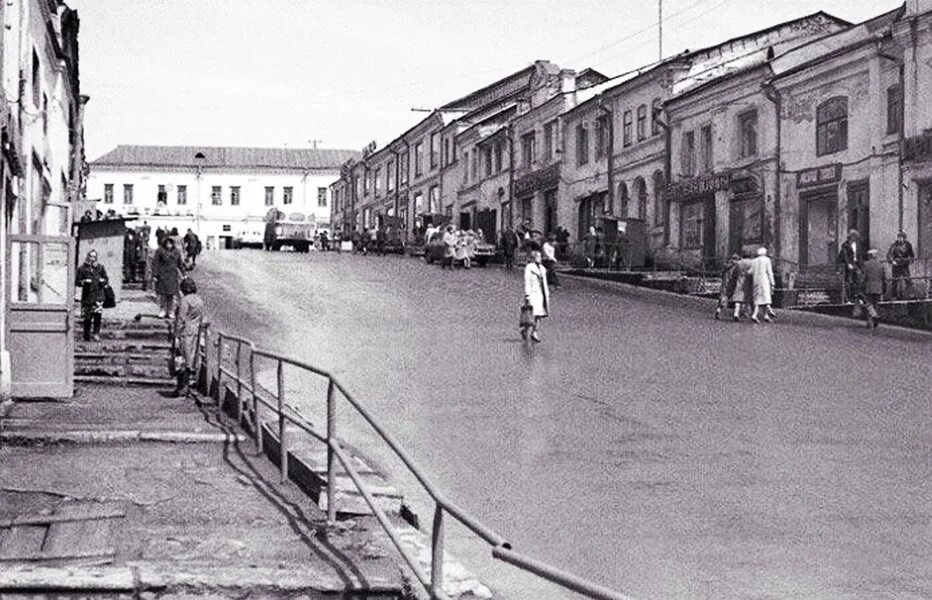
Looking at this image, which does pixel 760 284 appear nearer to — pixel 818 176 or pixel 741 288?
pixel 741 288

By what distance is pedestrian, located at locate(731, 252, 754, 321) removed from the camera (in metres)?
26.4

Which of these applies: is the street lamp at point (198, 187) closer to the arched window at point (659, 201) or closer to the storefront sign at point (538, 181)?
the storefront sign at point (538, 181)

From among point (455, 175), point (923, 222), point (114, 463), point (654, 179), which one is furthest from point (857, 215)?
point (455, 175)

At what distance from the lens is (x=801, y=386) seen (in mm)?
15953

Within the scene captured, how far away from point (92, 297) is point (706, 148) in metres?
24.3

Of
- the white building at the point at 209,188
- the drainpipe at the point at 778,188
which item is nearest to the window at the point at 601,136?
the drainpipe at the point at 778,188

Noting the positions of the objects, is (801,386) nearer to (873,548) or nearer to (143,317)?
(873,548)

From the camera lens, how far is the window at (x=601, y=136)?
47.3 metres

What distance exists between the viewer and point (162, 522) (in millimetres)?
8422

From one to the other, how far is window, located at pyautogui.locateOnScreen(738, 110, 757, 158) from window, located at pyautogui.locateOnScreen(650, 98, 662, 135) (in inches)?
183

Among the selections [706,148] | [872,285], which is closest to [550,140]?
[706,148]

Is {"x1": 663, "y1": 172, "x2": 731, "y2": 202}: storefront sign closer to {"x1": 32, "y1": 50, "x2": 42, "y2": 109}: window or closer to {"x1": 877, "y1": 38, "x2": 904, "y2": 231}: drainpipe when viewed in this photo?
{"x1": 877, "y1": 38, "x2": 904, "y2": 231}: drainpipe

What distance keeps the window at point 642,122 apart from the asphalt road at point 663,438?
737 inches

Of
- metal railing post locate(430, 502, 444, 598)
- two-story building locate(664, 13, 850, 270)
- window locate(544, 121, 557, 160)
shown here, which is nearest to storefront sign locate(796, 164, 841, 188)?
two-story building locate(664, 13, 850, 270)
